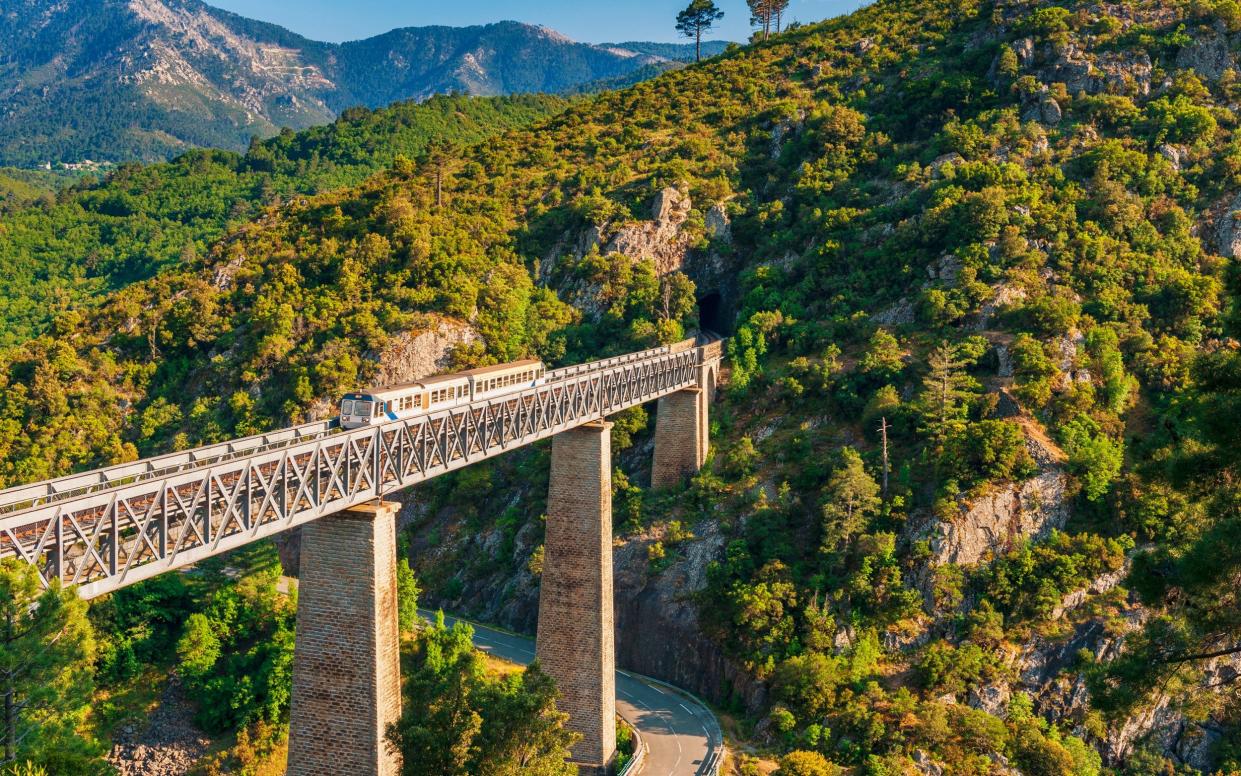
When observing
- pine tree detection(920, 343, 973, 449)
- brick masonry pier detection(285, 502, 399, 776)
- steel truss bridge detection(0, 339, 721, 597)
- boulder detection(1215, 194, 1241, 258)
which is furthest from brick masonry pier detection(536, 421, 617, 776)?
boulder detection(1215, 194, 1241, 258)

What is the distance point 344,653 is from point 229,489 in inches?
257

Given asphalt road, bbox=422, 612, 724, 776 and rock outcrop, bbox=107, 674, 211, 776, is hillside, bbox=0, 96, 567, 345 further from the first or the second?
asphalt road, bbox=422, 612, 724, 776

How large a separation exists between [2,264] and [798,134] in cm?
8798

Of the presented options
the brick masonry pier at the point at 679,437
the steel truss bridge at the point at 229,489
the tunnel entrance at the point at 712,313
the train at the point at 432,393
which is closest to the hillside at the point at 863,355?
the tunnel entrance at the point at 712,313

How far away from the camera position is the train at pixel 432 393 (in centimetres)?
3750

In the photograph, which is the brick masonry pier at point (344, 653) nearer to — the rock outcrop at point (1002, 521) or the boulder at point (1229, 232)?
the rock outcrop at point (1002, 521)

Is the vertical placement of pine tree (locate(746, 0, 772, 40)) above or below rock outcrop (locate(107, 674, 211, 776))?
above

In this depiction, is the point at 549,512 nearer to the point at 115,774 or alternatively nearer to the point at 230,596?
the point at 230,596

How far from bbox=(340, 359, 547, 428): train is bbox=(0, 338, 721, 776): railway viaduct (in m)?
1.40

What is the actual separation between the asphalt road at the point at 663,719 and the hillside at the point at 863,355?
175 centimetres

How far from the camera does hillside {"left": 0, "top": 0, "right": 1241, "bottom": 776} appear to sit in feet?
153

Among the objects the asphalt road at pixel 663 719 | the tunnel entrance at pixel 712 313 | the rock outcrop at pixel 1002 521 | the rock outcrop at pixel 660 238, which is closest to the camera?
the asphalt road at pixel 663 719

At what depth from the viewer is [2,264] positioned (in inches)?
4336

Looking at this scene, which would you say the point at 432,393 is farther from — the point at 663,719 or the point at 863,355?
the point at 863,355
